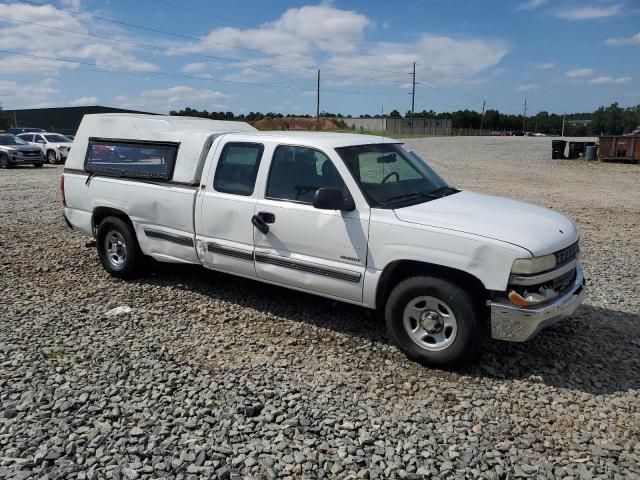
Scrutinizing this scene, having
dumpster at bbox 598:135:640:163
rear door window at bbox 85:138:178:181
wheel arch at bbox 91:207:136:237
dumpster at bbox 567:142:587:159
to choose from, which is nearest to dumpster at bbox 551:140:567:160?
dumpster at bbox 567:142:587:159

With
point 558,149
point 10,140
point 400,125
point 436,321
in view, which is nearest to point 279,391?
point 436,321

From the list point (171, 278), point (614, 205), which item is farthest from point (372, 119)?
point (171, 278)

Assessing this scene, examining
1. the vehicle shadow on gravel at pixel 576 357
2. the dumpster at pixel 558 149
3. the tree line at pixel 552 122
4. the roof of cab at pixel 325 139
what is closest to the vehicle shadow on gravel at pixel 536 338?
the vehicle shadow on gravel at pixel 576 357

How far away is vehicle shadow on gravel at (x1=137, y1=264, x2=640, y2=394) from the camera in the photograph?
4.17 m

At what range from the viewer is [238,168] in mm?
5281

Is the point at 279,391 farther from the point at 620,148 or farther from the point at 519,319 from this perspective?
the point at 620,148

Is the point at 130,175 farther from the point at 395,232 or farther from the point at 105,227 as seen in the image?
the point at 395,232

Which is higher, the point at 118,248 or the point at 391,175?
the point at 391,175

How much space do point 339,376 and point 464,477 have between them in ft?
4.45

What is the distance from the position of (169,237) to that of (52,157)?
76.9ft

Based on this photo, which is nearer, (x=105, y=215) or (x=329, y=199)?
(x=329, y=199)

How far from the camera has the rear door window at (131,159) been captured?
5835 millimetres

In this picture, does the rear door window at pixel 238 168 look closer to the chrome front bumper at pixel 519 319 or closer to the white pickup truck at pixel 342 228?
the white pickup truck at pixel 342 228

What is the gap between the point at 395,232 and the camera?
167 inches
